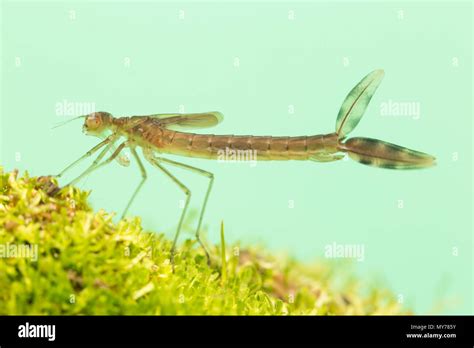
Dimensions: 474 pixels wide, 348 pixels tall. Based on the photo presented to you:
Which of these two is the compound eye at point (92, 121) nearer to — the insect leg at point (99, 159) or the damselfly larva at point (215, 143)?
the damselfly larva at point (215, 143)

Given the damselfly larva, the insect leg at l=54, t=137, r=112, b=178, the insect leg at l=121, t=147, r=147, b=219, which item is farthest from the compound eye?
the insect leg at l=121, t=147, r=147, b=219

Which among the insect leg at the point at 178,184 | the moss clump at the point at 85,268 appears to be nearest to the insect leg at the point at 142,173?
the insect leg at the point at 178,184

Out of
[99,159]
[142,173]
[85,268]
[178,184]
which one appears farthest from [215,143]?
[85,268]

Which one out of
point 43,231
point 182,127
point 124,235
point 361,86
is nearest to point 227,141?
point 182,127

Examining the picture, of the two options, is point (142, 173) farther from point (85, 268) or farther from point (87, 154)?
point (85, 268)
